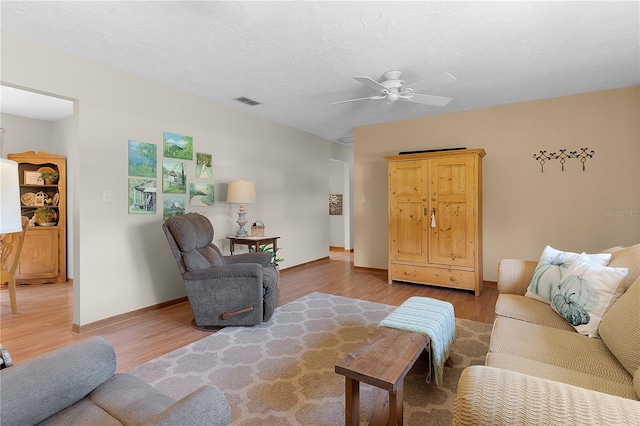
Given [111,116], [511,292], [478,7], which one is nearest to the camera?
[478,7]

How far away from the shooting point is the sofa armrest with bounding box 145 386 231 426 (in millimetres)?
804

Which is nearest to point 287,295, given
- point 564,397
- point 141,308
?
point 141,308

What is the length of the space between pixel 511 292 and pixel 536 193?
7.68 feet

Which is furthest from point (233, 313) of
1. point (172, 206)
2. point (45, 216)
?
point (45, 216)

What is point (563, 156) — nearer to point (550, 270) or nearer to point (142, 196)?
point (550, 270)

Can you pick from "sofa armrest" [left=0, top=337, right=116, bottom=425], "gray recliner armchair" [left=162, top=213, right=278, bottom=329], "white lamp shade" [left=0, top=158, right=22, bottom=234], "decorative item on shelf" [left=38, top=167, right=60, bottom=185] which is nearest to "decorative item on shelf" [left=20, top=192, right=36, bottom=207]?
"decorative item on shelf" [left=38, top=167, right=60, bottom=185]

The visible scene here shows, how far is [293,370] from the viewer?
2139 millimetres

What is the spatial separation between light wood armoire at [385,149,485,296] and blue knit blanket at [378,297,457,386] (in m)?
1.94

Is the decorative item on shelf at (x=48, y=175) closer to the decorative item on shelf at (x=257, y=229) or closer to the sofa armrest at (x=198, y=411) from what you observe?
the decorative item on shelf at (x=257, y=229)

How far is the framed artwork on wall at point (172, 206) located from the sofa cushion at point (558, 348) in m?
3.40

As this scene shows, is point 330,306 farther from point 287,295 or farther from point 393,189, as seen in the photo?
point 393,189

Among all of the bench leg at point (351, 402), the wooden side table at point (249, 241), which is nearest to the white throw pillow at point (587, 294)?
the bench leg at point (351, 402)

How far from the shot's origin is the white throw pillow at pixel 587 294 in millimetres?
1647

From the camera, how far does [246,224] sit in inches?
179
